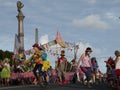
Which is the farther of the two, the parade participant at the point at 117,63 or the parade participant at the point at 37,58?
the parade participant at the point at 37,58

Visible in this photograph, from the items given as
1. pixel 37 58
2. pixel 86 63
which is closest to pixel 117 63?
pixel 86 63

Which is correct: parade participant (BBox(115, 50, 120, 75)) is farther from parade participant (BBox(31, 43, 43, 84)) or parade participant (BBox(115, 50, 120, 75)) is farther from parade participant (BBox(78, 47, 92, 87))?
parade participant (BBox(31, 43, 43, 84))

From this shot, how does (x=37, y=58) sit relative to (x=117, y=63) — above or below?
above

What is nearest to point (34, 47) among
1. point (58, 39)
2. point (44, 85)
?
point (44, 85)

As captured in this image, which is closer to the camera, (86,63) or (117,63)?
(117,63)

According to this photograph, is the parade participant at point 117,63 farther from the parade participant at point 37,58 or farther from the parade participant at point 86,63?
the parade participant at point 37,58

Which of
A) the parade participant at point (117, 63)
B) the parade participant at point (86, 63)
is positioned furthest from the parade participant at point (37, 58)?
the parade participant at point (117, 63)

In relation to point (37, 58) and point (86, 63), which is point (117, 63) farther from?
point (37, 58)

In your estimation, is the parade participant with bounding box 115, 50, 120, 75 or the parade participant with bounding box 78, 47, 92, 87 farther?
the parade participant with bounding box 78, 47, 92, 87

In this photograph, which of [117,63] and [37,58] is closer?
[117,63]

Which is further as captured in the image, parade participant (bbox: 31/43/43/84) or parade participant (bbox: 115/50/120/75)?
parade participant (bbox: 31/43/43/84)

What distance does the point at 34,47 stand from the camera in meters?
20.4

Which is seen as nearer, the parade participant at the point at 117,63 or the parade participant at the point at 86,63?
the parade participant at the point at 117,63

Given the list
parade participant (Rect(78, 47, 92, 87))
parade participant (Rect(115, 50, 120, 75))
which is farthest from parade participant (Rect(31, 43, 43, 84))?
parade participant (Rect(115, 50, 120, 75))
